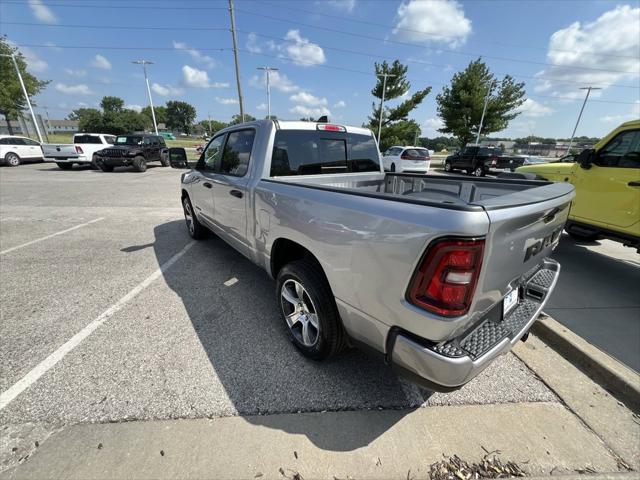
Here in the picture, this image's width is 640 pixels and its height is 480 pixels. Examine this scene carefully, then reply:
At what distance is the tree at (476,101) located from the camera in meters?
27.0

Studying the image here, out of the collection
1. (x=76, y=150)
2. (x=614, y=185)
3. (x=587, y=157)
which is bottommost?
(x=76, y=150)

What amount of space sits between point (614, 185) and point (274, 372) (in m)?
5.13

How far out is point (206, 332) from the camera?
2744 millimetres

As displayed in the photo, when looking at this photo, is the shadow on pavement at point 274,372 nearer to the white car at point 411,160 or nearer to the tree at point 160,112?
the white car at point 411,160

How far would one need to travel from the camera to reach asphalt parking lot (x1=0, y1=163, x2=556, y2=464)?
2.01 metres

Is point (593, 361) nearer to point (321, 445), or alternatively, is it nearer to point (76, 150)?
point (321, 445)

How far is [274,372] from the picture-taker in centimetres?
229

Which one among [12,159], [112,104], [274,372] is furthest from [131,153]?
[112,104]

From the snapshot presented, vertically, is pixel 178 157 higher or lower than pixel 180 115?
lower

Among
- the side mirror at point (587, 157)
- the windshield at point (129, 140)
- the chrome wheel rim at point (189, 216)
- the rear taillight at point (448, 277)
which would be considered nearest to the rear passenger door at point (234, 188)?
the chrome wheel rim at point (189, 216)

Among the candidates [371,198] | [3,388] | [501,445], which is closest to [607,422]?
[501,445]

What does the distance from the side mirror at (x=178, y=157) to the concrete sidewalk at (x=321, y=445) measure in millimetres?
3963

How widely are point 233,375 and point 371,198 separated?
176 cm

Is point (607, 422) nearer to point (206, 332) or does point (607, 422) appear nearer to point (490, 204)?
point (490, 204)
